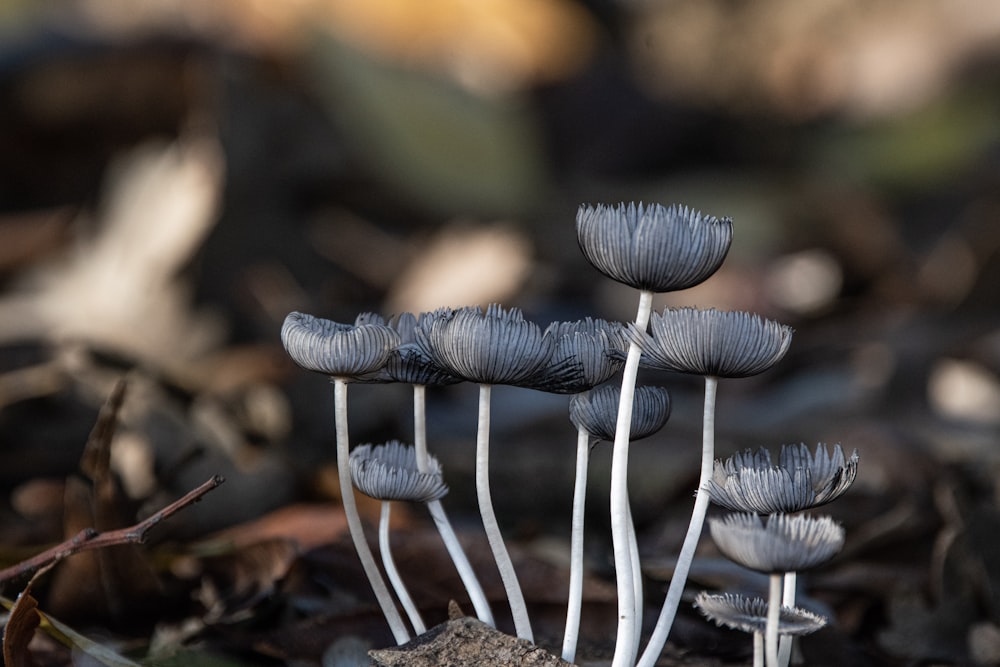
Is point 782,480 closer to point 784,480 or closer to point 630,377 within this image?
point 784,480

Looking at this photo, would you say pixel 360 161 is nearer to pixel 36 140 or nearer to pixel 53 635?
pixel 36 140

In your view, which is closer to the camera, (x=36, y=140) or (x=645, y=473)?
(x=645, y=473)

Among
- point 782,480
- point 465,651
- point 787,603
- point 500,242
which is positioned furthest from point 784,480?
point 500,242

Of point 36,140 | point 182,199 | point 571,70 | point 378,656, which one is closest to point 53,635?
point 378,656

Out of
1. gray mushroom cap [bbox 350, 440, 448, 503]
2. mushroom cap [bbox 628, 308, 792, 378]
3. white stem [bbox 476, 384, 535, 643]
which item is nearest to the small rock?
white stem [bbox 476, 384, 535, 643]

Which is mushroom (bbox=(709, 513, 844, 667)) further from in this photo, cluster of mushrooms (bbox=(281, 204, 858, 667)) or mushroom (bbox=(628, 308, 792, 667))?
mushroom (bbox=(628, 308, 792, 667))

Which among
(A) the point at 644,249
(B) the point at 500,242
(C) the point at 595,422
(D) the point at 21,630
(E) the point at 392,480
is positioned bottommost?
(D) the point at 21,630
